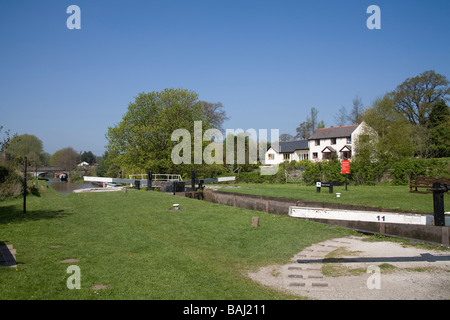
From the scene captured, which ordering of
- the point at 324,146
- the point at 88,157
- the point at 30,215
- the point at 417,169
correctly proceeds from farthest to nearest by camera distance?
the point at 88,157 < the point at 324,146 < the point at 417,169 < the point at 30,215

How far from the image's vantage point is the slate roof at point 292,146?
72519mm

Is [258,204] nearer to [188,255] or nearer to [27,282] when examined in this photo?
[188,255]

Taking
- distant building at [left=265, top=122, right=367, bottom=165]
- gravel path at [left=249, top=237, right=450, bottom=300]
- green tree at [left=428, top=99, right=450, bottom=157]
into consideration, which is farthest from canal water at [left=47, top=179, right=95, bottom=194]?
green tree at [left=428, top=99, right=450, bottom=157]

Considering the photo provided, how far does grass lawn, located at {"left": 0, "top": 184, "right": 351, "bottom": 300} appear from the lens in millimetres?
5176

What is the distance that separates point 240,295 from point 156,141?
29.9 meters

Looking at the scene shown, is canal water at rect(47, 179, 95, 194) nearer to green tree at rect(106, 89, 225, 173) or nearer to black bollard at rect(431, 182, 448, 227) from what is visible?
green tree at rect(106, 89, 225, 173)

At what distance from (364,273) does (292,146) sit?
231 ft

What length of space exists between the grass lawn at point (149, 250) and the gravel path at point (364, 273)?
0.48m

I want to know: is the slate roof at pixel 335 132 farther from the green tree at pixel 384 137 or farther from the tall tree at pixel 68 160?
the tall tree at pixel 68 160

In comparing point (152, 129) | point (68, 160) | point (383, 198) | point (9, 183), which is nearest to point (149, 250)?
point (383, 198)

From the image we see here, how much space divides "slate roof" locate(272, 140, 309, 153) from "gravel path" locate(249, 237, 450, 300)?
65.4 meters

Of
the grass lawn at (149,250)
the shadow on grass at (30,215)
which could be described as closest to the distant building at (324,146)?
the grass lawn at (149,250)

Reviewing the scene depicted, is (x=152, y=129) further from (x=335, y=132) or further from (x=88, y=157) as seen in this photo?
(x=88, y=157)

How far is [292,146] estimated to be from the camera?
74938 millimetres
